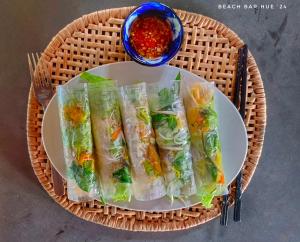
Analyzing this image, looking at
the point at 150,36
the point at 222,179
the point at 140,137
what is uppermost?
the point at 150,36

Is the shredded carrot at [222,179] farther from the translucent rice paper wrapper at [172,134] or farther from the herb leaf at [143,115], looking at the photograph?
the herb leaf at [143,115]

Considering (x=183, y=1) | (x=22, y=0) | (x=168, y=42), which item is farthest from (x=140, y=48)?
(x=22, y=0)

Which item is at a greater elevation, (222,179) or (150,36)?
(150,36)

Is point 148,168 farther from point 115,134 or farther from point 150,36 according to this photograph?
point 150,36

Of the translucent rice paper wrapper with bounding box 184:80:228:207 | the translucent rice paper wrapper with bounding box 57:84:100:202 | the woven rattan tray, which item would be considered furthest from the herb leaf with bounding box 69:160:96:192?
the translucent rice paper wrapper with bounding box 184:80:228:207

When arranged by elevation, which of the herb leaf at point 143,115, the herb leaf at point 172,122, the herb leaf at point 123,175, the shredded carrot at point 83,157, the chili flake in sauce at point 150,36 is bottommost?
the herb leaf at point 123,175

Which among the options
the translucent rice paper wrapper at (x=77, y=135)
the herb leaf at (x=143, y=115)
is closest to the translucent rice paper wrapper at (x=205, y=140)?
the herb leaf at (x=143, y=115)

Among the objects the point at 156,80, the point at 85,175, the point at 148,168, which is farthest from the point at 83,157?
the point at 156,80
